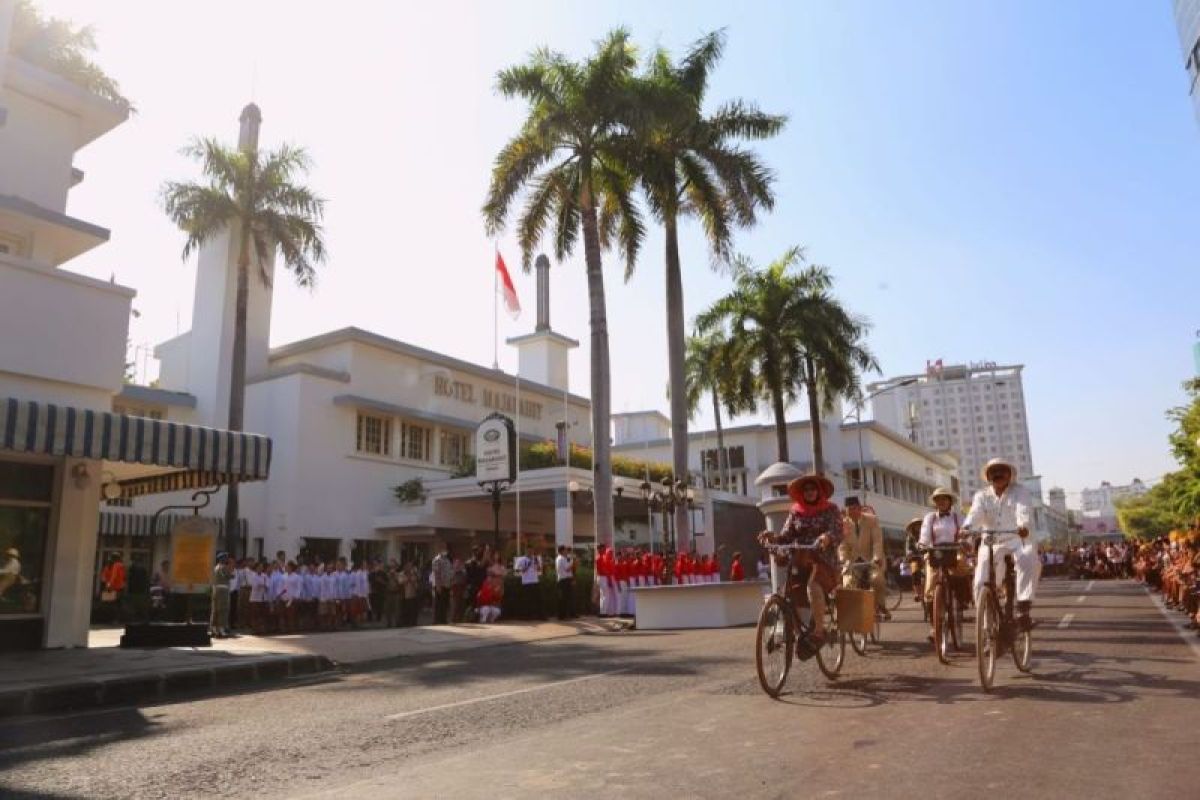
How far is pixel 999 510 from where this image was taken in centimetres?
851

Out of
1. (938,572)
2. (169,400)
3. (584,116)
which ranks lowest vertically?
(938,572)

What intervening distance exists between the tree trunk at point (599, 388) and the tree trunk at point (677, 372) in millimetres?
2270

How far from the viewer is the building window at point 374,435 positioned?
105 ft

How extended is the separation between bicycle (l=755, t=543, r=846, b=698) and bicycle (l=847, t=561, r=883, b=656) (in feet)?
6.96

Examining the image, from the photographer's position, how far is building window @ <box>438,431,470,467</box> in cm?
3509

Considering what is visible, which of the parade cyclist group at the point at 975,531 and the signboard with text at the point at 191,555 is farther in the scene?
the signboard with text at the point at 191,555

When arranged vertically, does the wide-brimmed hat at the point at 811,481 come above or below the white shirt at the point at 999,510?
above

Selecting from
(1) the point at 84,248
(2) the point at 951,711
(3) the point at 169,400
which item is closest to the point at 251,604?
(1) the point at 84,248

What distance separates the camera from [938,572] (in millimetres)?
8703

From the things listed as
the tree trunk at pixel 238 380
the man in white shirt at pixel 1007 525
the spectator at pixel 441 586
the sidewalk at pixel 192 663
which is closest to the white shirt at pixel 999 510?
the man in white shirt at pixel 1007 525

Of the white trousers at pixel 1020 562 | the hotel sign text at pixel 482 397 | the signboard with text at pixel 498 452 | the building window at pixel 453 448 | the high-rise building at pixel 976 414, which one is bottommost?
the white trousers at pixel 1020 562

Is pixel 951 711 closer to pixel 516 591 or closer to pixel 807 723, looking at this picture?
pixel 807 723

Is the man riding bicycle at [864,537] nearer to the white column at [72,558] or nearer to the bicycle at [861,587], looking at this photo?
the bicycle at [861,587]

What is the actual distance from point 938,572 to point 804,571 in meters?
1.69
